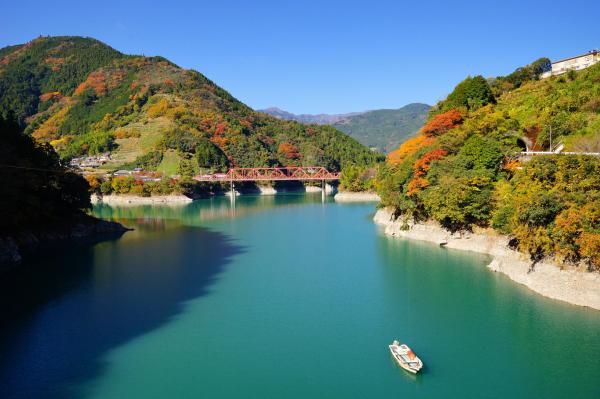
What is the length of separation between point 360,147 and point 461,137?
73.9m

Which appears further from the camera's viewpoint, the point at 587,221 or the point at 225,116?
the point at 225,116

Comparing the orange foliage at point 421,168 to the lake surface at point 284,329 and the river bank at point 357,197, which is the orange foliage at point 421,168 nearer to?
the lake surface at point 284,329

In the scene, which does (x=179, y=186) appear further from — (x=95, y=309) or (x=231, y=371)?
(x=231, y=371)

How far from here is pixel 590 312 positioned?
15461mm

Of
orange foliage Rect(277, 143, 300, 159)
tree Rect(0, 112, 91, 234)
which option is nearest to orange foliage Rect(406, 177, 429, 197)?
tree Rect(0, 112, 91, 234)

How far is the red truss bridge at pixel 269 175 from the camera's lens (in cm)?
7412

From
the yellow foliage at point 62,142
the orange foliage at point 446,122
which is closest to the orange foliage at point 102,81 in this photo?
the yellow foliage at point 62,142

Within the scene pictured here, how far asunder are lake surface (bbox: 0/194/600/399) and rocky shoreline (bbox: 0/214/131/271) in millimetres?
1474

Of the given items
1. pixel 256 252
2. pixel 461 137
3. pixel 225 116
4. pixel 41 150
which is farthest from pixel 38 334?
pixel 225 116

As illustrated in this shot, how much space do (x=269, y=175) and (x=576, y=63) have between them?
5229cm

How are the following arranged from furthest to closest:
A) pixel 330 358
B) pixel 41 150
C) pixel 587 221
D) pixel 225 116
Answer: pixel 225 116
pixel 41 150
pixel 587 221
pixel 330 358

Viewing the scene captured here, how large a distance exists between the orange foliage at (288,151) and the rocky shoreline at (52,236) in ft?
206

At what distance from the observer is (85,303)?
1766 centimetres

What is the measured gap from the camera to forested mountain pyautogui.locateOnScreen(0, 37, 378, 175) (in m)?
81.4
